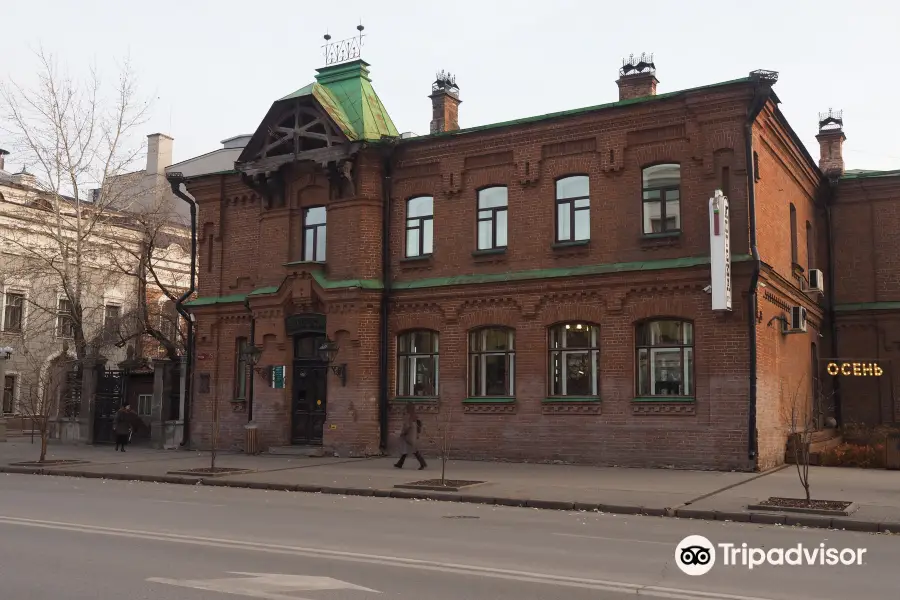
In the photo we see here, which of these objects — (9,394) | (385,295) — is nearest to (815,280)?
(385,295)

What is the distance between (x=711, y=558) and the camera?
9469 millimetres

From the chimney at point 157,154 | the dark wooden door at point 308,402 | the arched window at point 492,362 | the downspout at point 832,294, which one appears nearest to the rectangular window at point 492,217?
the arched window at point 492,362

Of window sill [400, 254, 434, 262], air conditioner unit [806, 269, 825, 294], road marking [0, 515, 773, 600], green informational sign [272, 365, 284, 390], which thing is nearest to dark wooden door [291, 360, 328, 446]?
green informational sign [272, 365, 284, 390]

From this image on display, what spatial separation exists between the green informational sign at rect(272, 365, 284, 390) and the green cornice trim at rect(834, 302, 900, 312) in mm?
17247

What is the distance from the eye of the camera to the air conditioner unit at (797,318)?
22125 mm

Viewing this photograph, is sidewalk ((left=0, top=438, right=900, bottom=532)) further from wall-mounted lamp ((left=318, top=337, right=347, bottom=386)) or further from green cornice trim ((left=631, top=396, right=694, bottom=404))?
wall-mounted lamp ((left=318, top=337, right=347, bottom=386))

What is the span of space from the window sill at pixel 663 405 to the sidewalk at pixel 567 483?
1460 mm

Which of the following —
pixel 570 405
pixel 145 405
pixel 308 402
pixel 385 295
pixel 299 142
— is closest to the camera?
pixel 570 405

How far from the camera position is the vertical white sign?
18.9 m

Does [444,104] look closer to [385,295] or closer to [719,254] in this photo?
[385,295]

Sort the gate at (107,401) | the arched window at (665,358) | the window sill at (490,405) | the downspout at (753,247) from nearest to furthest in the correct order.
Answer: the downspout at (753,247) → the arched window at (665,358) → the window sill at (490,405) → the gate at (107,401)

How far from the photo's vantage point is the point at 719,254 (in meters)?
19.0

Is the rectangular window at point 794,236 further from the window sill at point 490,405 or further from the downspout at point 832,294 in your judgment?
the window sill at point 490,405

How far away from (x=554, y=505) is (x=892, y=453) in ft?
35.3
